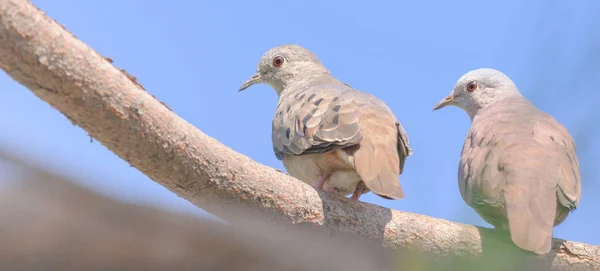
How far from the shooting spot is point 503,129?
4.66m

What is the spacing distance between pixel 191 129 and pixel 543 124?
8.09ft

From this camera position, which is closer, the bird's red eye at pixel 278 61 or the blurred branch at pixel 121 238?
the blurred branch at pixel 121 238

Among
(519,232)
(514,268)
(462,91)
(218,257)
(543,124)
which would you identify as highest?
(462,91)

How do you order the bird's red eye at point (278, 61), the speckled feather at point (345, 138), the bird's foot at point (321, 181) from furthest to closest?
the bird's red eye at point (278, 61) < the bird's foot at point (321, 181) < the speckled feather at point (345, 138)

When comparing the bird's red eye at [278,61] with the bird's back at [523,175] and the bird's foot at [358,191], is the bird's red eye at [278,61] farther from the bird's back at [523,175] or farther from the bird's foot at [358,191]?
the bird's foot at [358,191]

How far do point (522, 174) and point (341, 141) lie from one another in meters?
1.06

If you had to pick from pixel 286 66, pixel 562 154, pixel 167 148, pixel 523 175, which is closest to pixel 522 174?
pixel 523 175

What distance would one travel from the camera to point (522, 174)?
13.2ft

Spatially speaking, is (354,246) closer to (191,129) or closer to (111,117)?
(111,117)

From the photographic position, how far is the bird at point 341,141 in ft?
12.8

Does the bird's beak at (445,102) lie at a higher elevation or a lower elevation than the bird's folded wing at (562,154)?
higher

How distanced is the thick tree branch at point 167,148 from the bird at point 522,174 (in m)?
0.27

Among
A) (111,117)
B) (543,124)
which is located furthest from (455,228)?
(111,117)

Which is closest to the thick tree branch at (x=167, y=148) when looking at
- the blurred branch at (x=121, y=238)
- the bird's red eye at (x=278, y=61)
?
the blurred branch at (x=121, y=238)
